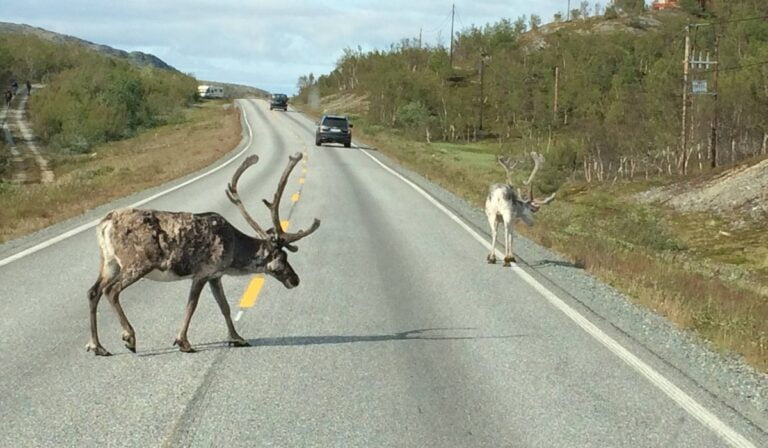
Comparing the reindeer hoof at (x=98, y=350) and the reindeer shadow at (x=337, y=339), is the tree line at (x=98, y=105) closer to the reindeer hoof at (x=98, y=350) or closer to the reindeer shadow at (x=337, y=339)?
the reindeer shadow at (x=337, y=339)

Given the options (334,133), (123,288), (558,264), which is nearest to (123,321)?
(123,288)

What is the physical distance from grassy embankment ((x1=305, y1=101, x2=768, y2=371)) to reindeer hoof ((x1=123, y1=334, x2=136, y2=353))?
6.03 meters

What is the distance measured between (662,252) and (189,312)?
25.1 m

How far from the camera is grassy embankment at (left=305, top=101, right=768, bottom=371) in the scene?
10.6m

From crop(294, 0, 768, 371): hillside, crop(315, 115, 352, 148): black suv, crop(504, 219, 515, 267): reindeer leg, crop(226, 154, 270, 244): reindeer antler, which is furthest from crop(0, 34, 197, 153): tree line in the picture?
crop(226, 154, 270, 244): reindeer antler

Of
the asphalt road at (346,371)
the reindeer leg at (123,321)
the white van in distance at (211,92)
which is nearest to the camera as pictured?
the asphalt road at (346,371)

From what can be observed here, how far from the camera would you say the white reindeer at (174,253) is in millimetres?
7027

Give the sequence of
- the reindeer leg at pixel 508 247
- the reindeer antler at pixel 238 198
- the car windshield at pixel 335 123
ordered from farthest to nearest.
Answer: the car windshield at pixel 335 123 → the reindeer leg at pixel 508 247 → the reindeer antler at pixel 238 198

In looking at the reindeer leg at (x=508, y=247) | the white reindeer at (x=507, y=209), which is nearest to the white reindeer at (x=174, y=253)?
the reindeer leg at (x=508, y=247)

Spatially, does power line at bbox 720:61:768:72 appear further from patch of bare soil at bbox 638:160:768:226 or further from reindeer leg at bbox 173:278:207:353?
reindeer leg at bbox 173:278:207:353

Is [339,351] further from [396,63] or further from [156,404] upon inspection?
[396,63]

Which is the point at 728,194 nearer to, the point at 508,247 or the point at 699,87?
the point at 699,87

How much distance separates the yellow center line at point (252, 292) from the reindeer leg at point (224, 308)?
6.39ft

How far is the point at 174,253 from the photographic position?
710 centimetres
